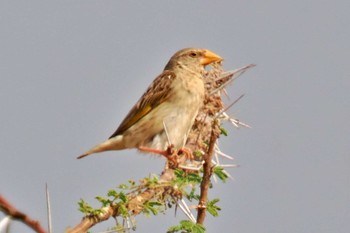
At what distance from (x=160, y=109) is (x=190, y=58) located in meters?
0.81

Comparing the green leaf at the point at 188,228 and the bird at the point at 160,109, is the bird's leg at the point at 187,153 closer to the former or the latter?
the green leaf at the point at 188,228

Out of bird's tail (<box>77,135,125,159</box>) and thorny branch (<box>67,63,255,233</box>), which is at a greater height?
thorny branch (<box>67,63,255,233</box>)

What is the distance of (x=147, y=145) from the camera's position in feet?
22.3

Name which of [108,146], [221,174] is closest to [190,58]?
[108,146]

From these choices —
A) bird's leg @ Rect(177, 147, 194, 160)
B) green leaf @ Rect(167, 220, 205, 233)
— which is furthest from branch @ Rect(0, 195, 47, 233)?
bird's leg @ Rect(177, 147, 194, 160)

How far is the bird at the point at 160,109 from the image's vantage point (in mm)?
6637

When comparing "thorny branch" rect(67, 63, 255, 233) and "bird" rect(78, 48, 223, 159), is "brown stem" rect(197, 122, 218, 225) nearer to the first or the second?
"thorny branch" rect(67, 63, 255, 233)

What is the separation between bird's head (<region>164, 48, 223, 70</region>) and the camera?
6.86 meters

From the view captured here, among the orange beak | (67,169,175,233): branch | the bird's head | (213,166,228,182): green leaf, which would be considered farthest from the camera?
the bird's head

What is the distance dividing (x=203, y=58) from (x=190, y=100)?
658 millimetres

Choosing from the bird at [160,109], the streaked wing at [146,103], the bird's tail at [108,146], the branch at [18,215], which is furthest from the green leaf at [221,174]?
the streaked wing at [146,103]

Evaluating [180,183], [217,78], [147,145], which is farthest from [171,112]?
[180,183]

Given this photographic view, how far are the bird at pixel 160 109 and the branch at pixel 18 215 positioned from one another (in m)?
5.38

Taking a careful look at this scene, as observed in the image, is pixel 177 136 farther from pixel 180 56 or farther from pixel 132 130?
pixel 180 56
